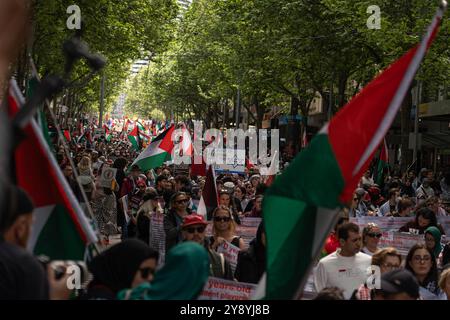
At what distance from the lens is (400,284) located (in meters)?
4.64

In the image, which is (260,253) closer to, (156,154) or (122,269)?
(122,269)

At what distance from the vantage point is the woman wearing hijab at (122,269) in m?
4.20

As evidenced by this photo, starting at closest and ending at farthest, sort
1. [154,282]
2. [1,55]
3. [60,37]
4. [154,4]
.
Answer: [1,55] → [154,282] → [60,37] → [154,4]

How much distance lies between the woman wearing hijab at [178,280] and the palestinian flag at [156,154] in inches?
463

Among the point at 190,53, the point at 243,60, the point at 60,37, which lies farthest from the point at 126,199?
the point at 190,53

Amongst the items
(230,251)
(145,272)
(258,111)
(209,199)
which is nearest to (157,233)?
(230,251)

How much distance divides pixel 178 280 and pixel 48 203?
1213 millimetres

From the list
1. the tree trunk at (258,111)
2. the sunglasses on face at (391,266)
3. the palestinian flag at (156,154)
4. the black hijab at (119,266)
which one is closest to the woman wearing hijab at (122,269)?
the black hijab at (119,266)

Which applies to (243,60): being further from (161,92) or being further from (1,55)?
(161,92)

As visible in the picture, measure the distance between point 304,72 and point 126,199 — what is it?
20353 mm

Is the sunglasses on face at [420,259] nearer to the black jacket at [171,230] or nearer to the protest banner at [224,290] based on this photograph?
the protest banner at [224,290]

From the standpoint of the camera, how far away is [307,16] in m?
27.0

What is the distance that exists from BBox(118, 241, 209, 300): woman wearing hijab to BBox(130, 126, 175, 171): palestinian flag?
11.8 m

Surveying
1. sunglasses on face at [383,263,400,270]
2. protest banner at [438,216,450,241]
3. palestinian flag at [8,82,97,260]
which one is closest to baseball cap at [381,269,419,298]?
palestinian flag at [8,82,97,260]
